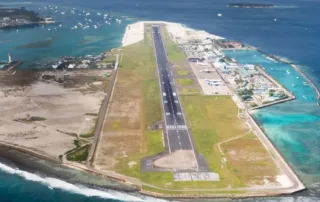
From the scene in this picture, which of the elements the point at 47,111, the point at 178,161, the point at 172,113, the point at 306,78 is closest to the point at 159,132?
the point at 172,113

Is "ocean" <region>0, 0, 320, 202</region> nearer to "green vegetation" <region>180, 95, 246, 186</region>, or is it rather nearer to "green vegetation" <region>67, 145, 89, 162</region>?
"green vegetation" <region>180, 95, 246, 186</region>

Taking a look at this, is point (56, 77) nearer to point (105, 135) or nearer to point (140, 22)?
point (105, 135)

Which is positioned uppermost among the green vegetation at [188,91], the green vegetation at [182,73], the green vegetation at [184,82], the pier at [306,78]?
the pier at [306,78]

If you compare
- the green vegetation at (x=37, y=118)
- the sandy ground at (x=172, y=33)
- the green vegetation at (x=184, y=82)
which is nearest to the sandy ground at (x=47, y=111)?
the green vegetation at (x=37, y=118)

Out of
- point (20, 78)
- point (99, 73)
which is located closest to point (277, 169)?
point (99, 73)

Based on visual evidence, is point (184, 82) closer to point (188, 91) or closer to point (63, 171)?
point (188, 91)

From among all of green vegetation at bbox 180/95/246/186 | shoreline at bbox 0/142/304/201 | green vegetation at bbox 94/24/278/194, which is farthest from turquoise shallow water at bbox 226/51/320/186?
shoreline at bbox 0/142/304/201

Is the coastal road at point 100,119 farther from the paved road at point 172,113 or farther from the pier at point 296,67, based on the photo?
the pier at point 296,67
